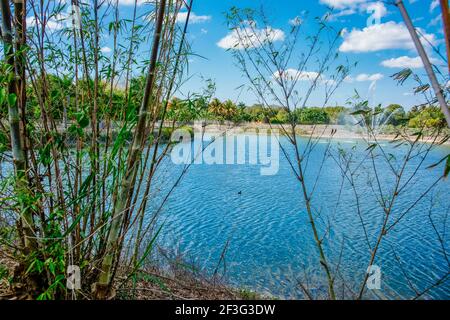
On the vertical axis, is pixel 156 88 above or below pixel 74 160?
above

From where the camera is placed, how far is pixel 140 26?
1.41 m

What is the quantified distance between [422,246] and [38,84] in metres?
6.86

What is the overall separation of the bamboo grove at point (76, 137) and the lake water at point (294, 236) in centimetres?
91

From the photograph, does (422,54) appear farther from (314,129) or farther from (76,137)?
(314,129)

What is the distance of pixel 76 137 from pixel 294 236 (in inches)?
223

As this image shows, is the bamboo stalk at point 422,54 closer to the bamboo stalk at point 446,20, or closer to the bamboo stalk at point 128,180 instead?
the bamboo stalk at point 446,20

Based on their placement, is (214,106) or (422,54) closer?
(422,54)

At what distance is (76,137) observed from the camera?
52.0 inches

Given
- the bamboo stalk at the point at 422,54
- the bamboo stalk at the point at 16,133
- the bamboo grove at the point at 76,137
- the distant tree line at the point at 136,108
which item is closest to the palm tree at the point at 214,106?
the distant tree line at the point at 136,108

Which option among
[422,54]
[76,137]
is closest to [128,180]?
[76,137]

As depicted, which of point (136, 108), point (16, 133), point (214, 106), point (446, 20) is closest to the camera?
point (446, 20)

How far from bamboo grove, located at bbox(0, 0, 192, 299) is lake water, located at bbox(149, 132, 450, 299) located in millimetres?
908

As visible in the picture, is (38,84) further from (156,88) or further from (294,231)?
(294,231)
